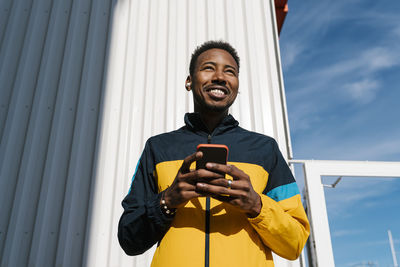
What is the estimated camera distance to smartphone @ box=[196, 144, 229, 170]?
0.94 meters

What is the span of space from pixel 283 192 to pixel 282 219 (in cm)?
24

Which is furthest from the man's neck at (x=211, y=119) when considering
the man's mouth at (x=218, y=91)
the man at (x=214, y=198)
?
the man's mouth at (x=218, y=91)

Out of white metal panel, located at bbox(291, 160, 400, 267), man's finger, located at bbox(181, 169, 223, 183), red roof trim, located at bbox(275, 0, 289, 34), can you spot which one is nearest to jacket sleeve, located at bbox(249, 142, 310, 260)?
man's finger, located at bbox(181, 169, 223, 183)

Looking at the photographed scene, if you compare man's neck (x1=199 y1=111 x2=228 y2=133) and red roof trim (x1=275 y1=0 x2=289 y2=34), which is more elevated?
red roof trim (x1=275 y1=0 x2=289 y2=34)

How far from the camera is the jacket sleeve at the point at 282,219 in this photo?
103cm

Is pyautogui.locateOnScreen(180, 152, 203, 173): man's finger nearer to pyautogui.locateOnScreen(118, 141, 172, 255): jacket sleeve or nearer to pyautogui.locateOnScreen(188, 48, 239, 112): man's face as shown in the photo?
pyautogui.locateOnScreen(118, 141, 172, 255): jacket sleeve

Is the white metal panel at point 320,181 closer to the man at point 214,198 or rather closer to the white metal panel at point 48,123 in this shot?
the man at point 214,198

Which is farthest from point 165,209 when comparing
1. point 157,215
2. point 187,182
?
point 187,182

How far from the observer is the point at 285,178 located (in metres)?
1.33

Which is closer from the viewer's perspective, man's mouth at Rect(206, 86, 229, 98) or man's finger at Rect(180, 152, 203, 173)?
man's finger at Rect(180, 152, 203, 173)

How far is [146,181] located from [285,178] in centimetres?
64

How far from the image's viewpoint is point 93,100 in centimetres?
299

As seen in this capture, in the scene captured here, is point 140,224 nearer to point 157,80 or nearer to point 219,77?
point 219,77

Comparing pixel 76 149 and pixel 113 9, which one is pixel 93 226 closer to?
pixel 76 149
